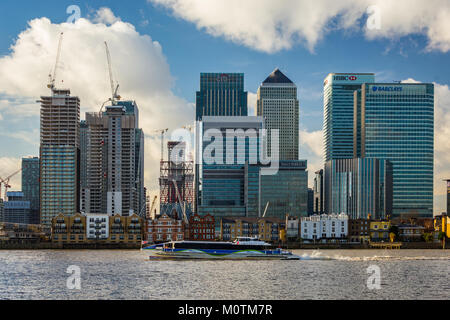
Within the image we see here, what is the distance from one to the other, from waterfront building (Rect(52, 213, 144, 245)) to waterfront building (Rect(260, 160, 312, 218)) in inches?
2670

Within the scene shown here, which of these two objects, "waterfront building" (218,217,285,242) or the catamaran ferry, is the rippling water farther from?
"waterfront building" (218,217,285,242)

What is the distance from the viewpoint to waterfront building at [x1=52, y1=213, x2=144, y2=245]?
453ft

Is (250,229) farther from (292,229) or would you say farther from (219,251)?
(219,251)

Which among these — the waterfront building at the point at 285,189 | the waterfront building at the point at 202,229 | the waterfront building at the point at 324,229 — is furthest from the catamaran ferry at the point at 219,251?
the waterfront building at the point at 285,189

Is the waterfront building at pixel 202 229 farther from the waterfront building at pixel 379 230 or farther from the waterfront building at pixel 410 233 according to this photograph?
the waterfront building at pixel 410 233

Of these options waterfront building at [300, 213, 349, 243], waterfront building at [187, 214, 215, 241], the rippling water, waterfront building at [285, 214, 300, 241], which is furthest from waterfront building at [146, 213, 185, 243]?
the rippling water

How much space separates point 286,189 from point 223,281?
14150cm

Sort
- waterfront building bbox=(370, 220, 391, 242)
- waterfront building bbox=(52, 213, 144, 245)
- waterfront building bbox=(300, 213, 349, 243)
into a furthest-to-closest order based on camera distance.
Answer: waterfront building bbox=(370, 220, 391, 242)
waterfront building bbox=(300, 213, 349, 243)
waterfront building bbox=(52, 213, 144, 245)

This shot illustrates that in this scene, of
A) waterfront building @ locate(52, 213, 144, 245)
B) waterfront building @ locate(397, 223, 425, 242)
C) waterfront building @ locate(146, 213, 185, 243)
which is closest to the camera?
waterfront building @ locate(52, 213, 144, 245)

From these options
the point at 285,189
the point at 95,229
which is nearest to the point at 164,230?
the point at 95,229

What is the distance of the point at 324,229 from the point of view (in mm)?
144750

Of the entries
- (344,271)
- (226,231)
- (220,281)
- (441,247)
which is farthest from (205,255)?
(441,247)

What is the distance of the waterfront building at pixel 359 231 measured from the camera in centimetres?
14450
